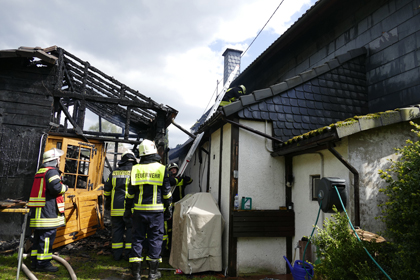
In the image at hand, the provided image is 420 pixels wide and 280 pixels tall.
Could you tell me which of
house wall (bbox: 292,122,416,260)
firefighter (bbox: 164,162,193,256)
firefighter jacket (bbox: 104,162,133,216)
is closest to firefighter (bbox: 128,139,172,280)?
firefighter jacket (bbox: 104,162,133,216)

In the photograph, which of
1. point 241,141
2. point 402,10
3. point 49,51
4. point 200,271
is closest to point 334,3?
point 402,10

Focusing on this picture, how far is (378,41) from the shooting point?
6.27 metres

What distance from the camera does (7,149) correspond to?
704cm

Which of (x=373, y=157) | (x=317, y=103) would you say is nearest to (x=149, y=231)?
(x=373, y=157)

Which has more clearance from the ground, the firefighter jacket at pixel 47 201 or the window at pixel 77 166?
the window at pixel 77 166

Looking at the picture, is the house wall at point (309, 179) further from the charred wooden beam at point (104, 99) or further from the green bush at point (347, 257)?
the charred wooden beam at point (104, 99)

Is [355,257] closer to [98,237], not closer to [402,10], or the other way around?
[402,10]

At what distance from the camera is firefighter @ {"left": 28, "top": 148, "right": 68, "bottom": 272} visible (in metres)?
4.82

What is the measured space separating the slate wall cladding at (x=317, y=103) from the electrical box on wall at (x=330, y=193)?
1753 millimetres

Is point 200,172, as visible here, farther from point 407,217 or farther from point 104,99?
point 407,217

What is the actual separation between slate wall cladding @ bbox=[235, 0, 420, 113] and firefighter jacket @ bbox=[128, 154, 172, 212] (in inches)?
196

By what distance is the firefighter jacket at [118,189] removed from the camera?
19.3ft

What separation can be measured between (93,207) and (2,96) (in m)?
3.70

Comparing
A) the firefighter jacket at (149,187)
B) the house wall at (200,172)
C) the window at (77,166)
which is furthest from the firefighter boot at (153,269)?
the window at (77,166)
